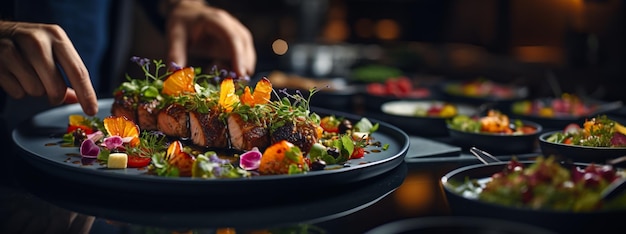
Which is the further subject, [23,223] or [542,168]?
[23,223]

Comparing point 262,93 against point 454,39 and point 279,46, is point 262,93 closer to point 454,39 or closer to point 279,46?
point 454,39

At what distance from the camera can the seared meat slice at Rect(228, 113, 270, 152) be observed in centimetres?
199

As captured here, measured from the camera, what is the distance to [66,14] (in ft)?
12.0

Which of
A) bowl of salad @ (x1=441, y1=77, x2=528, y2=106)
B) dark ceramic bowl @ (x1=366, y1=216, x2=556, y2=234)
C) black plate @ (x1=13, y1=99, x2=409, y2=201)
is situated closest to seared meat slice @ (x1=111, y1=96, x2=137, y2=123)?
black plate @ (x1=13, y1=99, x2=409, y2=201)

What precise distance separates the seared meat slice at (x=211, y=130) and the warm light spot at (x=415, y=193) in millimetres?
597

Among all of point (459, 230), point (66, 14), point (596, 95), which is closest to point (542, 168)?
point (459, 230)

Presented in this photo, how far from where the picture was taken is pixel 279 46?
29.4 feet

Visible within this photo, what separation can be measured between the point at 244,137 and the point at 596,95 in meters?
2.52

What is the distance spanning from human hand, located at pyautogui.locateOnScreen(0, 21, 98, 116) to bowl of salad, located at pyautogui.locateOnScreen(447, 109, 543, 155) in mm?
1243

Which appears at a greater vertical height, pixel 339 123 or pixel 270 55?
pixel 339 123

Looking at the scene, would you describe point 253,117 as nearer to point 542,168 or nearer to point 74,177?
point 74,177

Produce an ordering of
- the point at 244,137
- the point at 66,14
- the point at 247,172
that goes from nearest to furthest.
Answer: the point at 247,172
the point at 244,137
the point at 66,14

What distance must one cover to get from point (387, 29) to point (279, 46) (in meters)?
Answer: 1.53

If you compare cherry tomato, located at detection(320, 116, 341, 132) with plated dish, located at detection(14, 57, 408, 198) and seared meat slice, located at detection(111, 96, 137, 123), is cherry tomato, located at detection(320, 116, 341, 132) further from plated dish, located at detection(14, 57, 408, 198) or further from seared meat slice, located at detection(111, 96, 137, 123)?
seared meat slice, located at detection(111, 96, 137, 123)
